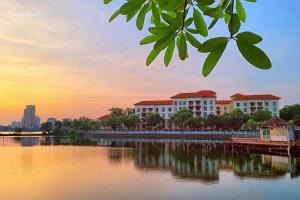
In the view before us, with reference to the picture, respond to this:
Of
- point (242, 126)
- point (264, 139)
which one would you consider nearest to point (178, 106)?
point (242, 126)

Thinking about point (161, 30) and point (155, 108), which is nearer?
point (161, 30)

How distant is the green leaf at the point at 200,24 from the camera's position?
93cm

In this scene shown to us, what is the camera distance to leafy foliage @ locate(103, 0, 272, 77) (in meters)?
0.77

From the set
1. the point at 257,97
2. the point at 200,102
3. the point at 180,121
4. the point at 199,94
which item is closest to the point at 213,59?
the point at 180,121

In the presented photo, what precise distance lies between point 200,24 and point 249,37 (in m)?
0.21

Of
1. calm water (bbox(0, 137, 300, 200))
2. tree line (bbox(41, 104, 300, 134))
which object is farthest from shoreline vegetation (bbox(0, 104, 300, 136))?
calm water (bbox(0, 137, 300, 200))

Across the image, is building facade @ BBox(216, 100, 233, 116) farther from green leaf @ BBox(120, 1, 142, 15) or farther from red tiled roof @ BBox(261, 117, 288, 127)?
green leaf @ BBox(120, 1, 142, 15)

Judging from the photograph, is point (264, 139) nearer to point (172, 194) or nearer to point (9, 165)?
point (172, 194)

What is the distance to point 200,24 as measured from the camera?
95 cm

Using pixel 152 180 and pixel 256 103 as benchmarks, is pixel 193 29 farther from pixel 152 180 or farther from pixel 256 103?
pixel 256 103

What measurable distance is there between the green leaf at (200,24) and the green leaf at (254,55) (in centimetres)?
20

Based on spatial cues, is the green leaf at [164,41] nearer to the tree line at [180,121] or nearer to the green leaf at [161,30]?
the green leaf at [161,30]

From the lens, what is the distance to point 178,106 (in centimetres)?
8006

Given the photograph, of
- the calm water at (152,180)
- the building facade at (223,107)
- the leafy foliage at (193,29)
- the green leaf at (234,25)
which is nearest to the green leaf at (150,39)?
the leafy foliage at (193,29)
